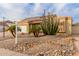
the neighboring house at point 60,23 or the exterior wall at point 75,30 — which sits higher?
the neighboring house at point 60,23

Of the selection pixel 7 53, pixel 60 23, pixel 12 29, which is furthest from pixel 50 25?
pixel 7 53

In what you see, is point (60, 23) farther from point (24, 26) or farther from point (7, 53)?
point (7, 53)

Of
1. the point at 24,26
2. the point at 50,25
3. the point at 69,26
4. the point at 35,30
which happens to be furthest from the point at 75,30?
the point at 24,26

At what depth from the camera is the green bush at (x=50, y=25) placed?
5.58 ft

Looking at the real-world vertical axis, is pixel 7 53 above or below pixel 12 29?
below

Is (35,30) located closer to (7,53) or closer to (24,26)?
(24,26)

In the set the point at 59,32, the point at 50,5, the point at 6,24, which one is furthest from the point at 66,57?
the point at 6,24

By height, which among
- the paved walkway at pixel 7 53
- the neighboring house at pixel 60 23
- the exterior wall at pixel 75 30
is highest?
the neighboring house at pixel 60 23

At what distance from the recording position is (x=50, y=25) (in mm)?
1711

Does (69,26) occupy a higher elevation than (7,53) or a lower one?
higher

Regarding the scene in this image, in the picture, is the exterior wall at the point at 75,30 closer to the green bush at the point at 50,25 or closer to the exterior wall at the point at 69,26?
the exterior wall at the point at 69,26

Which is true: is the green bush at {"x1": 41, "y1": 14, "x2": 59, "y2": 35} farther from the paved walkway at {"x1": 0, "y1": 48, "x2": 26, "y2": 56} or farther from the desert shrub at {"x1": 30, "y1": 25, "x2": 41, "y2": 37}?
the paved walkway at {"x1": 0, "y1": 48, "x2": 26, "y2": 56}

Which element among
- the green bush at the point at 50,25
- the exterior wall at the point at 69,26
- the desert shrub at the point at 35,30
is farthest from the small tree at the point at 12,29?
the exterior wall at the point at 69,26

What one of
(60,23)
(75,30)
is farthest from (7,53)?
(75,30)
